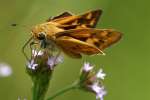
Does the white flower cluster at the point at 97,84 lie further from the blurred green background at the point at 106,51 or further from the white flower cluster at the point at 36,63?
the blurred green background at the point at 106,51

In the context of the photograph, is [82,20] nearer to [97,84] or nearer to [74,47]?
[74,47]

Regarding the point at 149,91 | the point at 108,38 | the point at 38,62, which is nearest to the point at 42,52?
the point at 38,62

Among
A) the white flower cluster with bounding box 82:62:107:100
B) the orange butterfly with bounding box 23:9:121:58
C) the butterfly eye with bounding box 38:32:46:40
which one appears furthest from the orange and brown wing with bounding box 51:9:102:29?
the white flower cluster with bounding box 82:62:107:100

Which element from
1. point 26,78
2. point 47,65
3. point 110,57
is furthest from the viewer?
point 110,57

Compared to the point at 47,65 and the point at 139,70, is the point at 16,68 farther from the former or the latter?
the point at 47,65

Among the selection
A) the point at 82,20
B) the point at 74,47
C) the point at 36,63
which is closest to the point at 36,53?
the point at 36,63

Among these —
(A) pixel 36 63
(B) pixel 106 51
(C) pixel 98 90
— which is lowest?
(B) pixel 106 51

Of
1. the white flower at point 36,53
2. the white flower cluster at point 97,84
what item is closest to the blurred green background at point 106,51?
the white flower cluster at point 97,84
